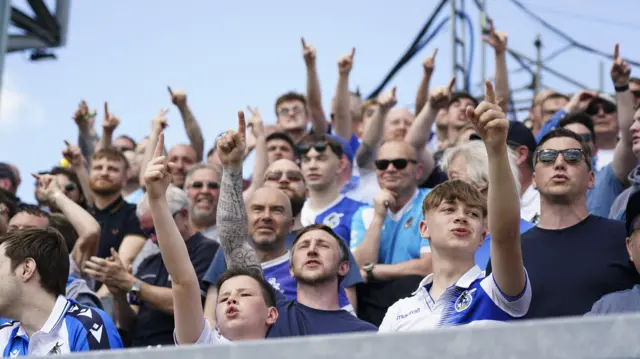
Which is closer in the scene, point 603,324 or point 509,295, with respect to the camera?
point 603,324

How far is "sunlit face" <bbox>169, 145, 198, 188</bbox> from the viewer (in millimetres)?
6883

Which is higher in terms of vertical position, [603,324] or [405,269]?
[603,324]

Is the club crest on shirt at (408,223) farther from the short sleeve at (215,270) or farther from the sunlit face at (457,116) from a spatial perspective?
the sunlit face at (457,116)

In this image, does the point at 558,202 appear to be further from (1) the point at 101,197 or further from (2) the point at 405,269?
(1) the point at 101,197

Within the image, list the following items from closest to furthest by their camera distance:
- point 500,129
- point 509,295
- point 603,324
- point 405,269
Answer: point 603,324 < point 500,129 < point 509,295 < point 405,269

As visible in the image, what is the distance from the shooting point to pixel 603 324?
2.89 feet

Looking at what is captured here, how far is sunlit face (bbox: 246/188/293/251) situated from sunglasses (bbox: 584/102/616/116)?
7.90ft

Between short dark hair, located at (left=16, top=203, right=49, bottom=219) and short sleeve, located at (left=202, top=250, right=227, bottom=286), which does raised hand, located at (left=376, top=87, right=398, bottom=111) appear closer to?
short sleeve, located at (left=202, top=250, right=227, bottom=286)

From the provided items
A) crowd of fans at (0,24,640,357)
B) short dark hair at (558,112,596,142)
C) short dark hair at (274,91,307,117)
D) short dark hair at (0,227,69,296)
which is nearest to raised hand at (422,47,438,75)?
crowd of fans at (0,24,640,357)

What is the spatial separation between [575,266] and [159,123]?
3.84 meters

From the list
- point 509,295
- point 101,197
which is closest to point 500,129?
point 509,295

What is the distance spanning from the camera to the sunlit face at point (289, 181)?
17.5 feet

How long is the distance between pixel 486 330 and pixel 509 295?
2241 mm

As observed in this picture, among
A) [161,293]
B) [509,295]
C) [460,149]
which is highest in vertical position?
[460,149]
